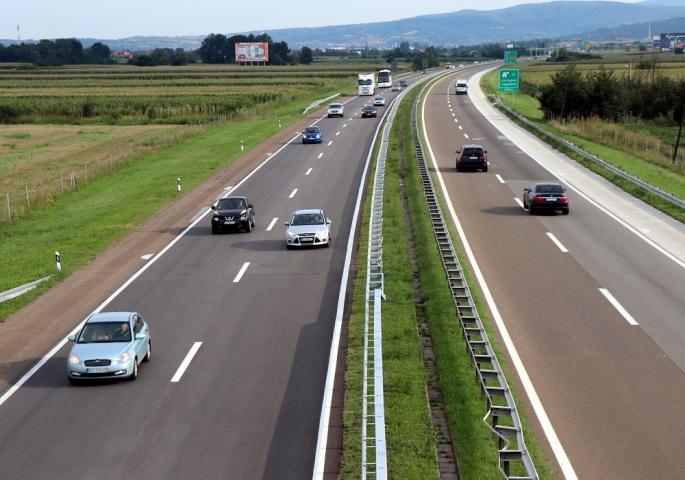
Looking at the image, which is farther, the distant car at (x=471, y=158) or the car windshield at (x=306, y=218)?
the distant car at (x=471, y=158)

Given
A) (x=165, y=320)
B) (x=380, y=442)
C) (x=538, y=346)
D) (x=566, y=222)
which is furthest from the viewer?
(x=566, y=222)

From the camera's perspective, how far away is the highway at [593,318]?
15.2 meters

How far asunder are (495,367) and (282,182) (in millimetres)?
34250

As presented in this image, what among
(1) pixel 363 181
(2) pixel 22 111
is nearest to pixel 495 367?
(1) pixel 363 181

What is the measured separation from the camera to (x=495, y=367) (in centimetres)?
1717

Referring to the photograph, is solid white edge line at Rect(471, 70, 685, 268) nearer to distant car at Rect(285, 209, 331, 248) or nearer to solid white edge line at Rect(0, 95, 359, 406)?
distant car at Rect(285, 209, 331, 248)

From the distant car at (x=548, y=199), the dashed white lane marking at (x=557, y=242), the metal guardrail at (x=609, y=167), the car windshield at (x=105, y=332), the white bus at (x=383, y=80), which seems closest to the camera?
the car windshield at (x=105, y=332)

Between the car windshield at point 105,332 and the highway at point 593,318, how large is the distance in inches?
316

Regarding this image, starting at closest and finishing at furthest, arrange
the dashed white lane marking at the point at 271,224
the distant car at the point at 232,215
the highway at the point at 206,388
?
the highway at the point at 206,388, the distant car at the point at 232,215, the dashed white lane marking at the point at 271,224

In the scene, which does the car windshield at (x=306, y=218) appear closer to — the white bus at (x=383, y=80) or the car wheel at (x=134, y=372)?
the car wheel at (x=134, y=372)

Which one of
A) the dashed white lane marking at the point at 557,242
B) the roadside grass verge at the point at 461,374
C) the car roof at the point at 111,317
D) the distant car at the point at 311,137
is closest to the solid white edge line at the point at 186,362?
the car roof at the point at 111,317

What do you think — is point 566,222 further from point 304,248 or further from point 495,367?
point 495,367

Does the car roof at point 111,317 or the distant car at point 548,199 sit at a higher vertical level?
the car roof at point 111,317

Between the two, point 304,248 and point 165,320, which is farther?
point 304,248
